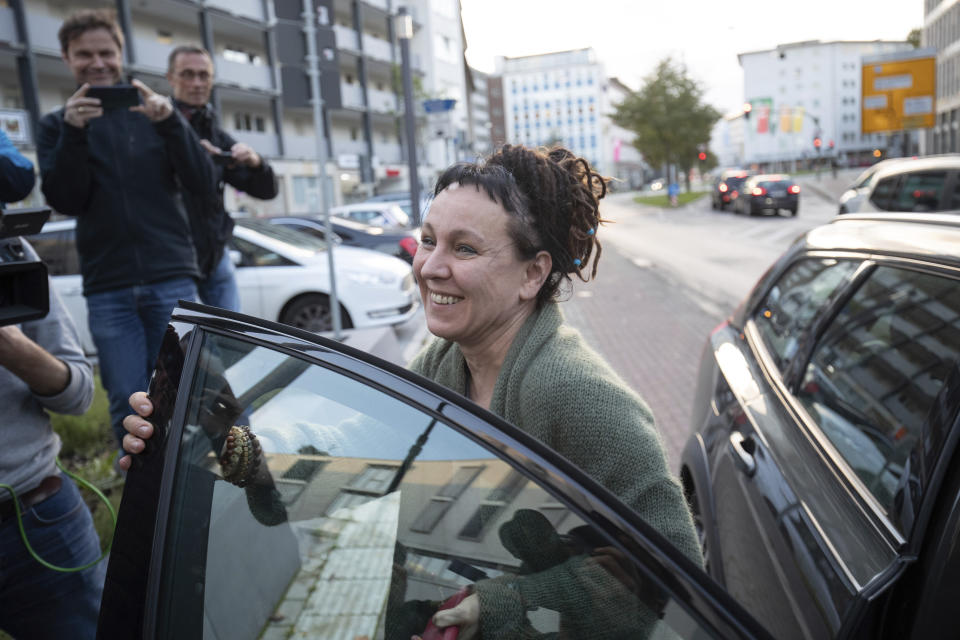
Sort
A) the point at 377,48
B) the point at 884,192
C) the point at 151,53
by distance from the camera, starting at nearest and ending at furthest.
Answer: the point at 884,192 < the point at 151,53 < the point at 377,48

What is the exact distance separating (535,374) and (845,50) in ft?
499

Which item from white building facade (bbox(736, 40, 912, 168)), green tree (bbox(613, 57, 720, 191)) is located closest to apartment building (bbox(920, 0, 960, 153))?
green tree (bbox(613, 57, 720, 191))

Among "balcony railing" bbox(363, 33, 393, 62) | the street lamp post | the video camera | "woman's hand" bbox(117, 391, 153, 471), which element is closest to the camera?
"woman's hand" bbox(117, 391, 153, 471)

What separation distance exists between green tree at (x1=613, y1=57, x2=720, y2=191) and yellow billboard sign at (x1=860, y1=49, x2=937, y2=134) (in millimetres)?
15011

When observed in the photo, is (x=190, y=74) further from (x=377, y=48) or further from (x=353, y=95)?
(x=377, y=48)

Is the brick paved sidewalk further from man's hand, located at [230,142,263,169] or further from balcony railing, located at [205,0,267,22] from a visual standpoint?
balcony railing, located at [205,0,267,22]

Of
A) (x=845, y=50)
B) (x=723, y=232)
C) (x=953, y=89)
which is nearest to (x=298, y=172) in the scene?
(x=723, y=232)

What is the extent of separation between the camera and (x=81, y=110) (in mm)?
3012

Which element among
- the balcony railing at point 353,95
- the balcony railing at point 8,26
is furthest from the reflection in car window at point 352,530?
the balcony railing at point 353,95

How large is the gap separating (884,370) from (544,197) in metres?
1.06

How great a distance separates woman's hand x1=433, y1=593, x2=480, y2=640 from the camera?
3.07 feet

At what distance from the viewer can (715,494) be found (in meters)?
2.43

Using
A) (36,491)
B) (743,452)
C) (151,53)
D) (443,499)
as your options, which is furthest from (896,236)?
(151,53)

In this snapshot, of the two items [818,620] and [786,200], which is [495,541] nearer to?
Answer: [818,620]
